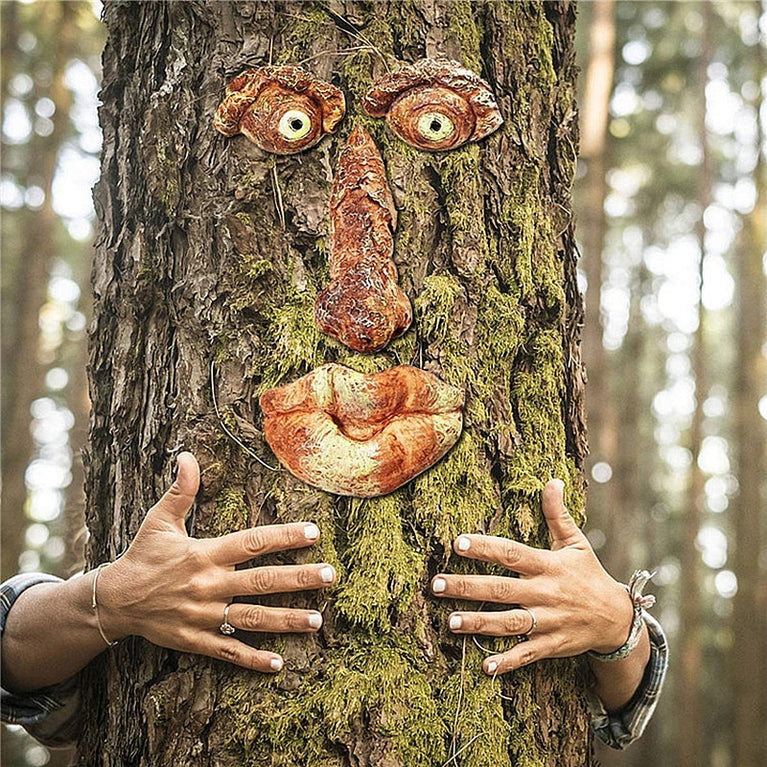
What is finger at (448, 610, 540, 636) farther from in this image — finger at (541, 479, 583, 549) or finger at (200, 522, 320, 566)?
finger at (200, 522, 320, 566)

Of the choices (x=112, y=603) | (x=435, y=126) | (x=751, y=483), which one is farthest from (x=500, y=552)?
(x=751, y=483)

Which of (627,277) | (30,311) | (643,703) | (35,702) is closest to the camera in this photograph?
(35,702)

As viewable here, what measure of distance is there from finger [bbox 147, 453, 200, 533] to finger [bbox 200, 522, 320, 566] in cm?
8

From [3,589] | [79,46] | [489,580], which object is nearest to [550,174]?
[489,580]

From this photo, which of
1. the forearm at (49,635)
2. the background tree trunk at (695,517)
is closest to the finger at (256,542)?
the forearm at (49,635)

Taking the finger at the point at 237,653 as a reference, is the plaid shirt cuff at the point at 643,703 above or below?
below

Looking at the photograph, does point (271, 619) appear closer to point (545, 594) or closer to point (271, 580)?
point (271, 580)

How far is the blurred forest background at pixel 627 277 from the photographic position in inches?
330

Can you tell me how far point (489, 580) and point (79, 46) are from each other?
10.1m

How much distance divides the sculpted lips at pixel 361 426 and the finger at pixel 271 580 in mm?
185

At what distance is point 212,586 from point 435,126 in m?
1.14

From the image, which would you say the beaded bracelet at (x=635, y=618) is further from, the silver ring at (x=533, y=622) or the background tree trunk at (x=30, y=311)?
the background tree trunk at (x=30, y=311)

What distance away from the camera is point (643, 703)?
221cm

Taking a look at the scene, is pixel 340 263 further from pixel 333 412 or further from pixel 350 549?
pixel 350 549
